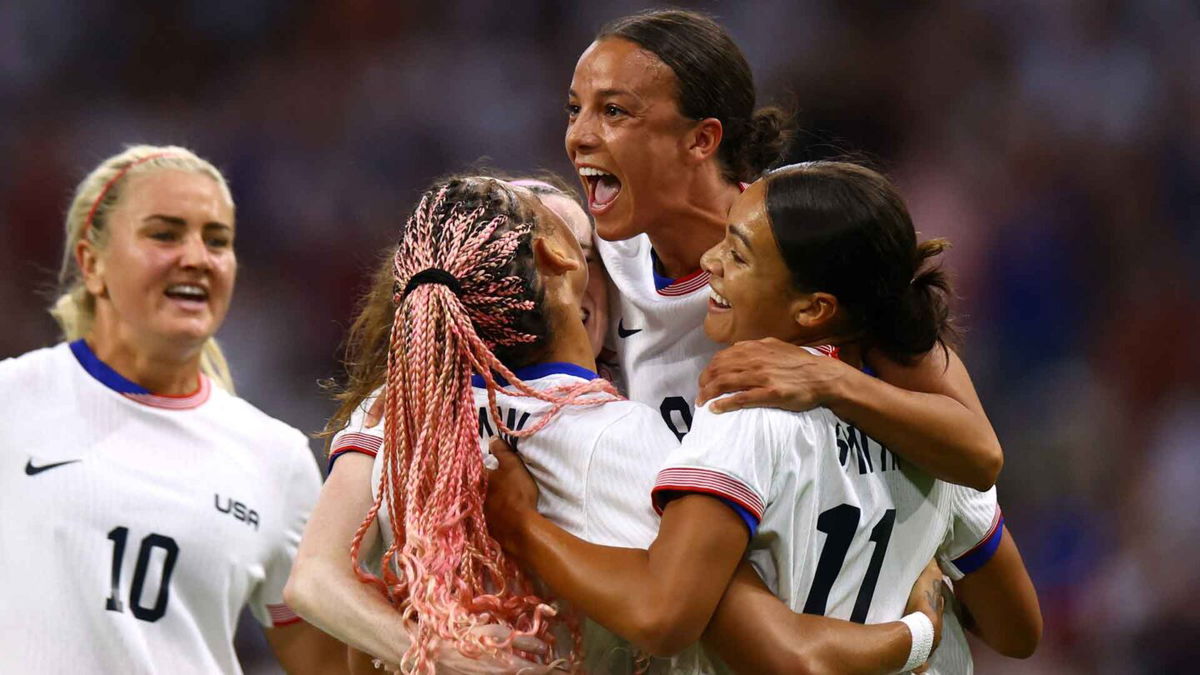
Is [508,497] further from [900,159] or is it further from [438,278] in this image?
[900,159]

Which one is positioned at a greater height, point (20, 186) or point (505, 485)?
point (505, 485)

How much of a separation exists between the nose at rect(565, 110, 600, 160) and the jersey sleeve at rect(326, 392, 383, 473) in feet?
2.49

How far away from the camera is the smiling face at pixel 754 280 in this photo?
2277mm

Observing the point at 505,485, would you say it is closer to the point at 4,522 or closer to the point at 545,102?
the point at 4,522

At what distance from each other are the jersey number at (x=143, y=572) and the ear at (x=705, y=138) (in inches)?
74.9

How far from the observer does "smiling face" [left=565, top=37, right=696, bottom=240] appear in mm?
2914

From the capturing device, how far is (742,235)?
2.30 metres

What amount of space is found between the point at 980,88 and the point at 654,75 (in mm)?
3341

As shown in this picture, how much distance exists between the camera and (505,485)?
85.4 inches

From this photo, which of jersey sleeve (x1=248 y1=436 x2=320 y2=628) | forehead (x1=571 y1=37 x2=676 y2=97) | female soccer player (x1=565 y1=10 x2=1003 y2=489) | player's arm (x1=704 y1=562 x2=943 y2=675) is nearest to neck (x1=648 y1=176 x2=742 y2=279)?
female soccer player (x1=565 y1=10 x2=1003 y2=489)

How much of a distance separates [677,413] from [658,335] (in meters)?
0.18

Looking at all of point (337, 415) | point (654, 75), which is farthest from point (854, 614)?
point (654, 75)

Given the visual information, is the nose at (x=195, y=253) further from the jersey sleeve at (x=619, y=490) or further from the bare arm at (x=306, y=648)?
the jersey sleeve at (x=619, y=490)

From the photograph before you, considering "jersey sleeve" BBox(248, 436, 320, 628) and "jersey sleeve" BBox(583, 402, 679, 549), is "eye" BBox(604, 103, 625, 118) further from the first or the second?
"jersey sleeve" BBox(248, 436, 320, 628)
